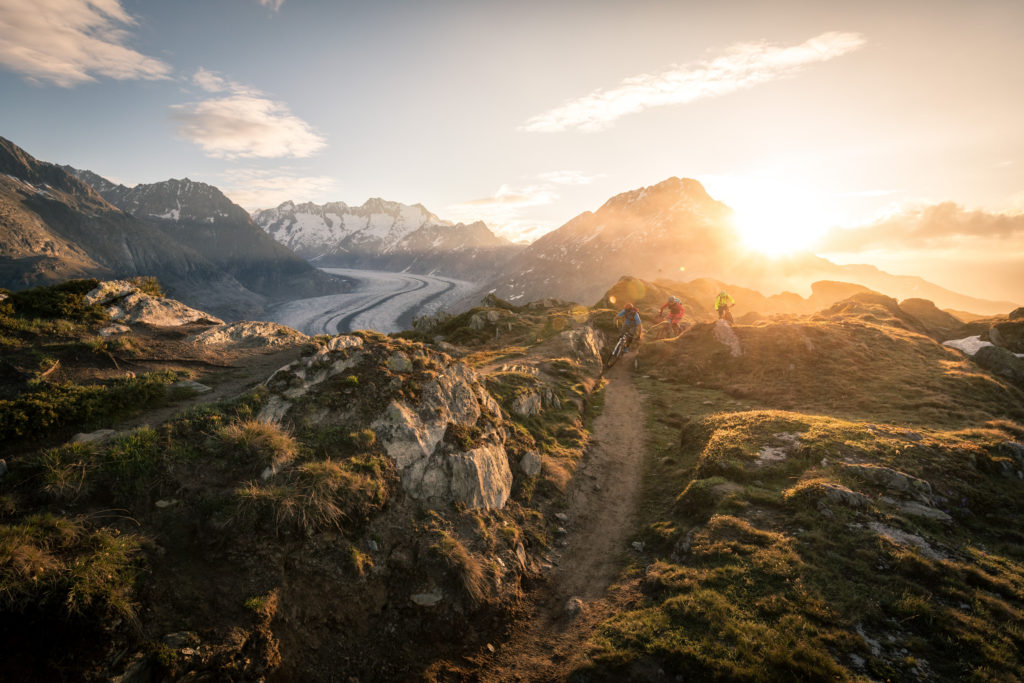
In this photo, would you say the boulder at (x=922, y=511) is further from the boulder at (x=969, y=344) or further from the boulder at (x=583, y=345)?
the boulder at (x=969, y=344)

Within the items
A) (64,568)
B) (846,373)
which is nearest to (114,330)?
(64,568)

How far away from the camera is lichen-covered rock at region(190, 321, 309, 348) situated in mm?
23389

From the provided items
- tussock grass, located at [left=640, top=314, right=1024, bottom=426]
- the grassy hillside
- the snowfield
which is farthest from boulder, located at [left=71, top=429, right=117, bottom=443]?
the snowfield

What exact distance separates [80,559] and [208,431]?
5058mm

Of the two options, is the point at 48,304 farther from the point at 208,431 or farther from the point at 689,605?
the point at 689,605

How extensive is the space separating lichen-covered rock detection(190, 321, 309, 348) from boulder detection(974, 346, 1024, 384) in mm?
54002


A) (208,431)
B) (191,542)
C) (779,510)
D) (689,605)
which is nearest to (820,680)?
(689,605)

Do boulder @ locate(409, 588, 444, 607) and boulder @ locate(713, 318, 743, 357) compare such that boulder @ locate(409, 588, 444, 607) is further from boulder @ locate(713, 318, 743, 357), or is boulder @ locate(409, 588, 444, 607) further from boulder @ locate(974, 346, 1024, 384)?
boulder @ locate(974, 346, 1024, 384)

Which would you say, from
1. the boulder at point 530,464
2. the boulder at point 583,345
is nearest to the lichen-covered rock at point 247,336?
the boulder at point 530,464

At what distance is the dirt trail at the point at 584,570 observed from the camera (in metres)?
10.9

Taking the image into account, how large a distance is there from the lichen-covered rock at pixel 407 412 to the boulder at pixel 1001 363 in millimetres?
39408

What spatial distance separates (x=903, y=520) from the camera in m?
12.9

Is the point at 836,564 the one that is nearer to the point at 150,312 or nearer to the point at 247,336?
the point at 247,336

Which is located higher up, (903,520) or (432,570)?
(903,520)
